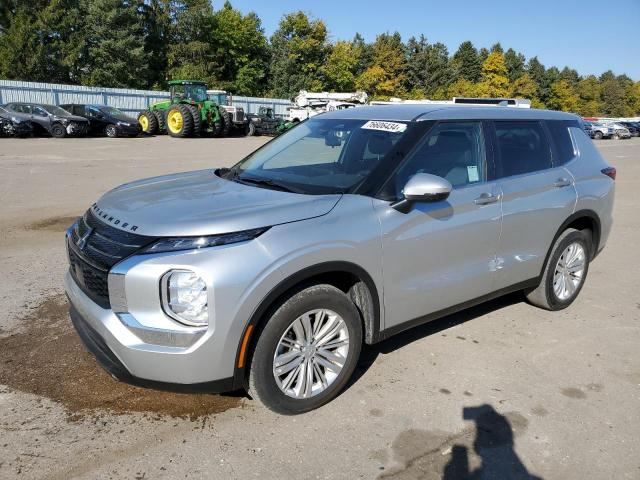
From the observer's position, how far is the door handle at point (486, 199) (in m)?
3.89

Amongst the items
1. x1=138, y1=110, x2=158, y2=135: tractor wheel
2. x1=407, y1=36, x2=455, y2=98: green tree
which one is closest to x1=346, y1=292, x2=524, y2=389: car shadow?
x1=138, y1=110, x2=158, y2=135: tractor wheel

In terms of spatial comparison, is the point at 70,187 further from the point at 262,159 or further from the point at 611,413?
the point at 611,413

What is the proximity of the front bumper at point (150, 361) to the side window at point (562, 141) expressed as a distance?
3465 millimetres

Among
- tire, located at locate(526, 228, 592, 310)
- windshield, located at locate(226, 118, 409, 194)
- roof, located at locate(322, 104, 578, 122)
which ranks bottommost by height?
tire, located at locate(526, 228, 592, 310)

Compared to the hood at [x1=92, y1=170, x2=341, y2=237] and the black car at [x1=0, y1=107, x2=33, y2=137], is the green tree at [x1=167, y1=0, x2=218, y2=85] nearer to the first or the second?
the black car at [x1=0, y1=107, x2=33, y2=137]

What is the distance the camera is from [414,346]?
4.23 m

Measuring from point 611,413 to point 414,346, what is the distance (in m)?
1.39

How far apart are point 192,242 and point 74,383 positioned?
56.7 inches

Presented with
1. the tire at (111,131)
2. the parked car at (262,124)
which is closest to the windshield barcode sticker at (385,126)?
the tire at (111,131)

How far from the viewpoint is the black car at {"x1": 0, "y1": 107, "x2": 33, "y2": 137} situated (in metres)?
23.6

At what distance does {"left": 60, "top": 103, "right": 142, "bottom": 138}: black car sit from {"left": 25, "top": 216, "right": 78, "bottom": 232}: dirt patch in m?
20.0

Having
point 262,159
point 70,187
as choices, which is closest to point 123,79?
point 70,187

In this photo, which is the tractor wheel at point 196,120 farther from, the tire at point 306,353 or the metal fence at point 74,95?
the tire at point 306,353

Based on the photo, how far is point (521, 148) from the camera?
173 inches
